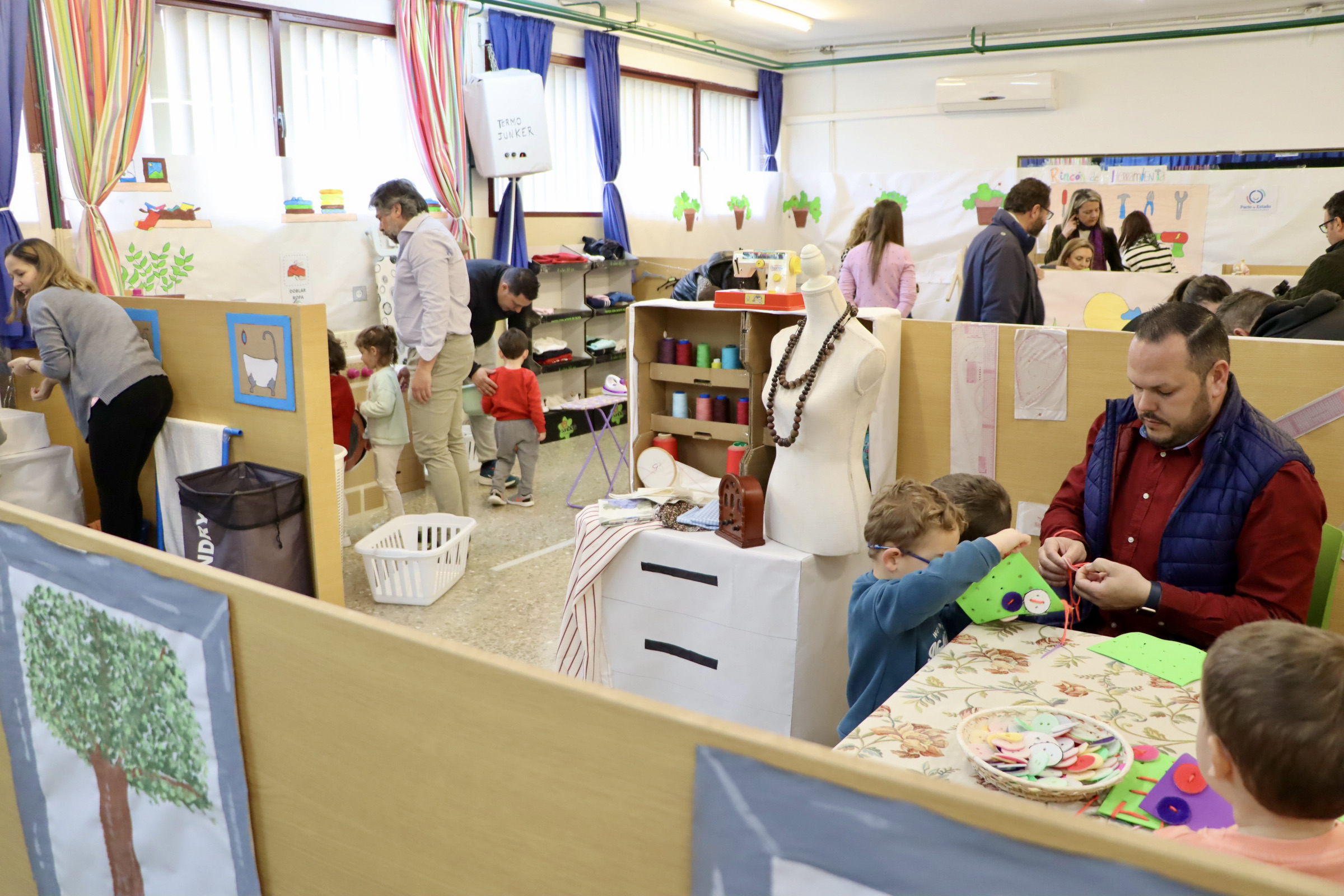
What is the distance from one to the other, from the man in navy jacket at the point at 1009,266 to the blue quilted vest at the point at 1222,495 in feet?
6.41

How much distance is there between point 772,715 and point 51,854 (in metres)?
1.70

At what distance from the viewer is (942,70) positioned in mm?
9523

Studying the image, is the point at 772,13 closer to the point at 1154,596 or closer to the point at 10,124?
the point at 10,124

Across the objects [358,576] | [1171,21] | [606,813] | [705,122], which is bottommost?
[358,576]

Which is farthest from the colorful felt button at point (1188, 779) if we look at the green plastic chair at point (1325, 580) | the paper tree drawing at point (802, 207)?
the paper tree drawing at point (802, 207)

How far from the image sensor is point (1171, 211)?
826 centimetres

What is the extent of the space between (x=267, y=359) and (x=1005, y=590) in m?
2.58

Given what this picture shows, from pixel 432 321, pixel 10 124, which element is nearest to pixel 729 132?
pixel 432 321

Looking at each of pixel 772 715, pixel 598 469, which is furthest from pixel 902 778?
pixel 598 469

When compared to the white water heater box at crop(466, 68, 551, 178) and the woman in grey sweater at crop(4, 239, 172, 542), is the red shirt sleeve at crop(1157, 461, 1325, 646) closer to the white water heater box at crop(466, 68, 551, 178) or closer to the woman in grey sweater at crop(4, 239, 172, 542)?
the woman in grey sweater at crop(4, 239, 172, 542)

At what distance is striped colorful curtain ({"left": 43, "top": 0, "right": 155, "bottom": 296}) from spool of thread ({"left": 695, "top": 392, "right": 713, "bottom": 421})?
284 centimetres

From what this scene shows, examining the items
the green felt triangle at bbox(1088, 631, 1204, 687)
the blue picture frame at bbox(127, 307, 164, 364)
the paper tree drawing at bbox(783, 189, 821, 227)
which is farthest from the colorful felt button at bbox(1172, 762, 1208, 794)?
the paper tree drawing at bbox(783, 189, 821, 227)

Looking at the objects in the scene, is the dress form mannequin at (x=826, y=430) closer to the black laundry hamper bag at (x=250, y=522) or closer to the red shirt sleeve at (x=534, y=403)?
the black laundry hamper bag at (x=250, y=522)

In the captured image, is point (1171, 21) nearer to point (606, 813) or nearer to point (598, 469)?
point (598, 469)
